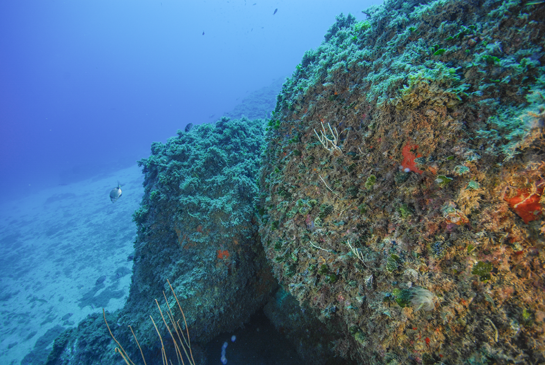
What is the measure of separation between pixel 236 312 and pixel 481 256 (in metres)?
4.08

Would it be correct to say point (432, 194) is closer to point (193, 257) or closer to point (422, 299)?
point (422, 299)

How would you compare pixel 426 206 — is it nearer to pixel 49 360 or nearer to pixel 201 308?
pixel 201 308

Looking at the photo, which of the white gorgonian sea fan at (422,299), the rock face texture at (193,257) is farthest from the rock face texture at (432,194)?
the rock face texture at (193,257)

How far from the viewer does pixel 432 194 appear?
199cm

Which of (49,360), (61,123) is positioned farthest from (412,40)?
(61,123)

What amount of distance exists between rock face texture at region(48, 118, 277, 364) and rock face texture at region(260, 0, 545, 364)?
1534 mm

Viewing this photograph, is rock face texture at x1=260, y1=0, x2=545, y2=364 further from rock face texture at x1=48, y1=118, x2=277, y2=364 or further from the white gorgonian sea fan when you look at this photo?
rock face texture at x1=48, y1=118, x2=277, y2=364

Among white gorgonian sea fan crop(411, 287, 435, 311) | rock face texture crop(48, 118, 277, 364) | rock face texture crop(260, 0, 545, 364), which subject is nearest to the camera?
rock face texture crop(260, 0, 545, 364)

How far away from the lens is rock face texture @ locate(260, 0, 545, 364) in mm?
1560

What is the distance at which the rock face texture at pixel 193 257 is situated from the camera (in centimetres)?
416

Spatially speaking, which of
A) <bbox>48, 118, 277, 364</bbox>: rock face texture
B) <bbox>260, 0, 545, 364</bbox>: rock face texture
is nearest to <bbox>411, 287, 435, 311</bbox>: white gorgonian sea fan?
<bbox>260, 0, 545, 364</bbox>: rock face texture

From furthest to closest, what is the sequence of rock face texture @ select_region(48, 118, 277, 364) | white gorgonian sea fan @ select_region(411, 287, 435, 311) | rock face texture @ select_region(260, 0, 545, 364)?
rock face texture @ select_region(48, 118, 277, 364), white gorgonian sea fan @ select_region(411, 287, 435, 311), rock face texture @ select_region(260, 0, 545, 364)

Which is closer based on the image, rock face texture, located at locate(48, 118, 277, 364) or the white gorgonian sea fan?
the white gorgonian sea fan

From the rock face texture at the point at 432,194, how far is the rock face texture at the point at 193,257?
5.03 ft
